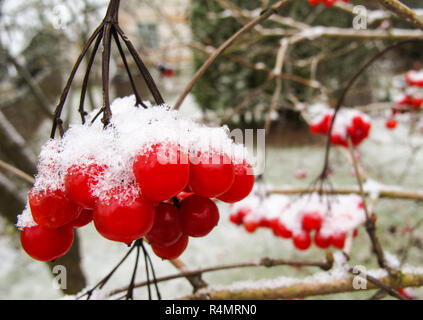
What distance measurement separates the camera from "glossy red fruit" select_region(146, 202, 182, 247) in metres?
0.44

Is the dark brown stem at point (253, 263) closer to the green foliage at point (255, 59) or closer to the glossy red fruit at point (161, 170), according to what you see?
the glossy red fruit at point (161, 170)

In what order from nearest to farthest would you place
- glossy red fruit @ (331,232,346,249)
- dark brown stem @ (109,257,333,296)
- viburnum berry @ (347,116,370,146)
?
1. dark brown stem @ (109,257,333,296)
2. glossy red fruit @ (331,232,346,249)
3. viburnum berry @ (347,116,370,146)

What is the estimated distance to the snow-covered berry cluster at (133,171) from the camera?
1.21ft

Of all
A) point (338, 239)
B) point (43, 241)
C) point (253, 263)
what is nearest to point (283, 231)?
point (338, 239)

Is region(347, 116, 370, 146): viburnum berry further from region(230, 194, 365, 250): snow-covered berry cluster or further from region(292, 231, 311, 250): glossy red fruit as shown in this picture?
region(292, 231, 311, 250): glossy red fruit

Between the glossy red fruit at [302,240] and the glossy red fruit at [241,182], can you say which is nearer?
the glossy red fruit at [241,182]

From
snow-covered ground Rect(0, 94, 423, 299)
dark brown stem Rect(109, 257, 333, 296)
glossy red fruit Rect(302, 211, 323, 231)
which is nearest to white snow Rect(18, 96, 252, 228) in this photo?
dark brown stem Rect(109, 257, 333, 296)

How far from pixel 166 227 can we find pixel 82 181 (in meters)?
0.13

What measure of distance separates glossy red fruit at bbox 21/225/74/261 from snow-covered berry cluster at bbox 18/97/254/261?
0.06 meters

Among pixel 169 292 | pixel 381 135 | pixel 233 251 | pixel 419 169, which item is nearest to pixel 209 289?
pixel 169 292

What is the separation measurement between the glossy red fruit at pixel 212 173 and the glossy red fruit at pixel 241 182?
0.04 metres

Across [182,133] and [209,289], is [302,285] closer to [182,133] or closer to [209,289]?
[209,289]

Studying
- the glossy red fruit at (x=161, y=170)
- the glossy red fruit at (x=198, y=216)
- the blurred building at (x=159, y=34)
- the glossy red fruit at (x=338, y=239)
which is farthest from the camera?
the blurred building at (x=159, y=34)

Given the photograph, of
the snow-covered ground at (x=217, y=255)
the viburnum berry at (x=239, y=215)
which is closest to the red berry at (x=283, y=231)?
the viburnum berry at (x=239, y=215)
